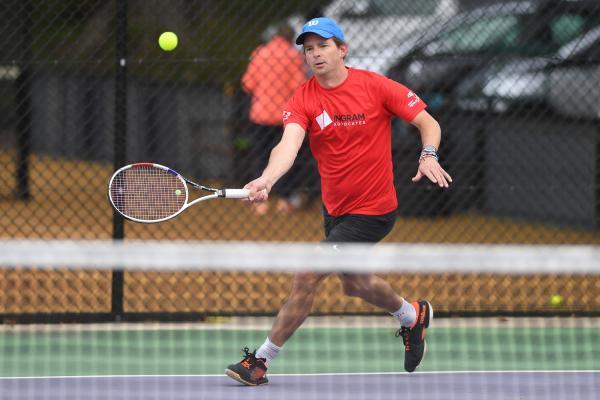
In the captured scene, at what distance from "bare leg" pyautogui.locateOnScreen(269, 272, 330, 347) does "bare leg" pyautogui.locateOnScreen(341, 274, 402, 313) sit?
6.7 inches

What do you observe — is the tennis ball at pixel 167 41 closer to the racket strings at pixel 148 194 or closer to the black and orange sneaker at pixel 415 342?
the racket strings at pixel 148 194

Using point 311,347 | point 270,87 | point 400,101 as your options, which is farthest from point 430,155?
point 270,87

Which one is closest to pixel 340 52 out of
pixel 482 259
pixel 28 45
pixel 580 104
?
pixel 482 259

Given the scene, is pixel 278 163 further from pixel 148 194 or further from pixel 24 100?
pixel 24 100

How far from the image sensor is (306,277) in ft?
18.4

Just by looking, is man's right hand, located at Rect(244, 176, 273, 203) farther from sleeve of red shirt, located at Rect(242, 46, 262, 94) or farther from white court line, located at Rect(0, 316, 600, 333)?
sleeve of red shirt, located at Rect(242, 46, 262, 94)

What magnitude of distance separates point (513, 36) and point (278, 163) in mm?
3427

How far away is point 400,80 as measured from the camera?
8.59m

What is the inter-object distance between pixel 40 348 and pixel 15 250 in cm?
285

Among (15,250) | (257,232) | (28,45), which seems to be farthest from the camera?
(257,232)

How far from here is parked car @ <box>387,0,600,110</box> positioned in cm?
814

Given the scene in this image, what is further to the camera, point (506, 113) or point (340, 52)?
point (506, 113)

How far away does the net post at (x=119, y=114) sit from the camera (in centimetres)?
737

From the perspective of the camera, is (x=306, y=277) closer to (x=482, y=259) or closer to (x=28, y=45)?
(x=482, y=259)
